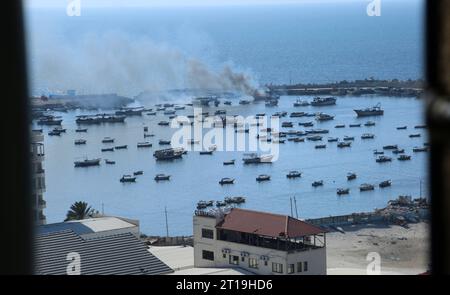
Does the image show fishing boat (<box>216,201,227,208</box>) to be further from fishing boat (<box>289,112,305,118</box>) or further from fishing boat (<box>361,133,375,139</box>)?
fishing boat (<box>289,112,305,118</box>)

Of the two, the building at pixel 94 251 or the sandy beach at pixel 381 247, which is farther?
the sandy beach at pixel 381 247

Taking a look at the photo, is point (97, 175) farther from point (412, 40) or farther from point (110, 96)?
point (412, 40)

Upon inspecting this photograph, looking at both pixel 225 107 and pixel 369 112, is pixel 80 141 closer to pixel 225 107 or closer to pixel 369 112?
pixel 225 107

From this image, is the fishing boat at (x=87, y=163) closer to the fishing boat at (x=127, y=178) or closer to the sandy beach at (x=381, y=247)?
the fishing boat at (x=127, y=178)

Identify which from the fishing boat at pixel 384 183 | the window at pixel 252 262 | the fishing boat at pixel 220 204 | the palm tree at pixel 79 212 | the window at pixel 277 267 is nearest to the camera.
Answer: the window at pixel 277 267

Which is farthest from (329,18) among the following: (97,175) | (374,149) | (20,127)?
(20,127)

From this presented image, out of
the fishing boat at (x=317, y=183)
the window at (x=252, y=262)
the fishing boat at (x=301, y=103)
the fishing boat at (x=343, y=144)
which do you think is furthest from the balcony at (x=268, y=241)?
the fishing boat at (x=301, y=103)
